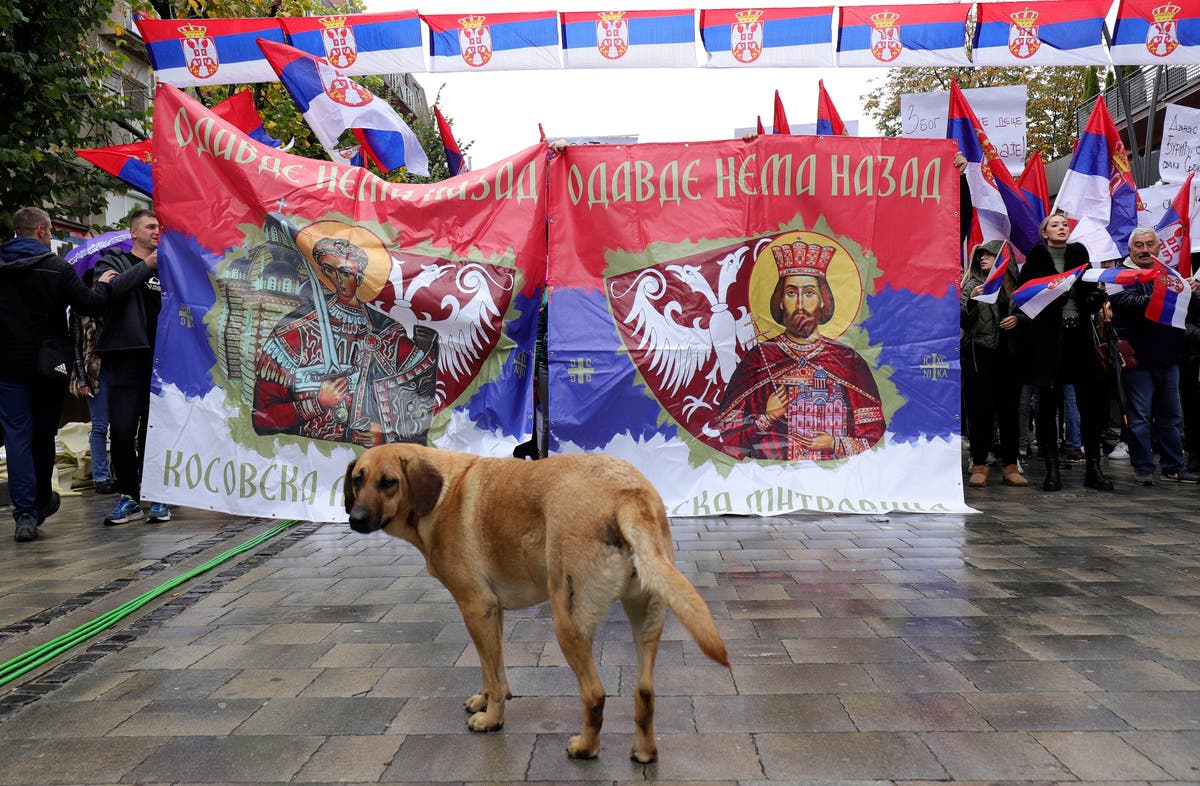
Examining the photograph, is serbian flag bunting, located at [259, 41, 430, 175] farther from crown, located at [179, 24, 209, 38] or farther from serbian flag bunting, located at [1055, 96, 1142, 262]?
serbian flag bunting, located at [1055, 96, 1142, 262]

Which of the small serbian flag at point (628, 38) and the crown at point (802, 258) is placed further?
the small serbian flag at point (628, 38)

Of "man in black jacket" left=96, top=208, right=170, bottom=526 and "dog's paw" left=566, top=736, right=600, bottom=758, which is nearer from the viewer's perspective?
"dog's paw" left=566, top=736, right=600, bottom=758

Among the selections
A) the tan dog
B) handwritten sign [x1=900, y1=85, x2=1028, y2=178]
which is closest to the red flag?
handwritten sign [x1=900, y1=85, x2=1028, y2=178]

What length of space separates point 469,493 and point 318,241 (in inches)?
173

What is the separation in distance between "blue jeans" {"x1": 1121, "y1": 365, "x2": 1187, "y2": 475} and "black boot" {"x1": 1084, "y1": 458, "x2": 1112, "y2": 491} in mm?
623

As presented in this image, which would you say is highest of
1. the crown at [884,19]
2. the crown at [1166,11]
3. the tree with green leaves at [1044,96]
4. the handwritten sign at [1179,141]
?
the tree with green leaves at [1044,96]

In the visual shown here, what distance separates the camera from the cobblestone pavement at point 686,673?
9.31 ft

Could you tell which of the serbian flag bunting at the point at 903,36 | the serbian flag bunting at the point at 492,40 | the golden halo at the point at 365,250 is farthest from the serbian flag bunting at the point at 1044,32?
the golden halo at the point at 365,250

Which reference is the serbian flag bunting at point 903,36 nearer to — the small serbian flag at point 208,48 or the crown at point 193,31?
the small serbian flag at point 208,48

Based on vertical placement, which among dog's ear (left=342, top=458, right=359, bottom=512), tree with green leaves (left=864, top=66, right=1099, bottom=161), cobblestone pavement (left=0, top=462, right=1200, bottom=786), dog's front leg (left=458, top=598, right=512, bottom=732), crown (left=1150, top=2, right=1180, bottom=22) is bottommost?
cobblestone pavement (left=0, top=462, right=1200, bottom=786)

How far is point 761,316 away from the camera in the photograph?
7.23 meters

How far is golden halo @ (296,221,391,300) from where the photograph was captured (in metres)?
6.89

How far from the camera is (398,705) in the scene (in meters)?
3.37

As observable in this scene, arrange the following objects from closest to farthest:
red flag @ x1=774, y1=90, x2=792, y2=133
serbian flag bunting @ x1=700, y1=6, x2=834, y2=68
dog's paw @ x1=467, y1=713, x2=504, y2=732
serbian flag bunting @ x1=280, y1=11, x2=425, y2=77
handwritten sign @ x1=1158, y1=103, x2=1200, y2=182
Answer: dog's paw @ x1=467, y1=713, x2=504, y2=732 < serbian flag bunting @ x1=280, y1=11, x2=425, y2=77 < serbian flag bunting @ x1=700, y1=6, x2=834, y2=68 < red flag @ x1=774, y1=90, x2=792, y2=133 < handwritten sign @ x1=1158, y1=103, x2=1200, y2=182
